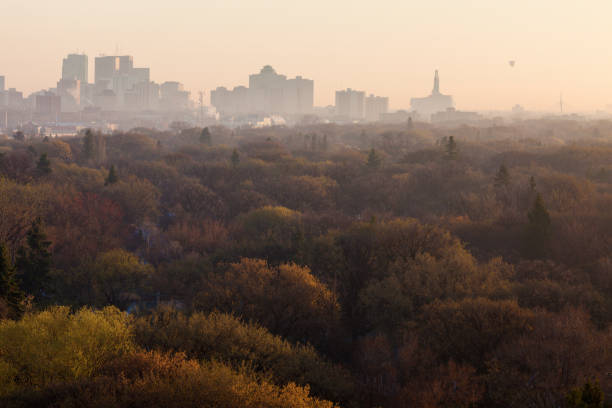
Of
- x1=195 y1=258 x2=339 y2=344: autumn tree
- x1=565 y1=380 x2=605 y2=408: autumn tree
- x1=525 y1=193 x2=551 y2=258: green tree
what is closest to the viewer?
x1=565 y1=380 x2=605 y2=408: autumn tree

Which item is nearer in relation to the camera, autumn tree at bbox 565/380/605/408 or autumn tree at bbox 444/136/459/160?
autumn tree at bbox 565/380/605/408

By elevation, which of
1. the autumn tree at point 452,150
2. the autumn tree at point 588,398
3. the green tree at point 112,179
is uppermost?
the autumn tree at point 452,150

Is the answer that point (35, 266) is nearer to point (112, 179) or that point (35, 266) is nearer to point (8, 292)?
point (8, 292)

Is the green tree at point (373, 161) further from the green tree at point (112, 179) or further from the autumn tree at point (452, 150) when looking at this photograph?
the green tree at point (112, 179)

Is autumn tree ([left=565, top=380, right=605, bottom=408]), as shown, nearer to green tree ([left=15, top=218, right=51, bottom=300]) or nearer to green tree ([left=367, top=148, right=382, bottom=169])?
green tree ([left=15, top=218, right=51, bottom=300])

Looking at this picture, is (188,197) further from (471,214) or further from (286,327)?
(286,327)

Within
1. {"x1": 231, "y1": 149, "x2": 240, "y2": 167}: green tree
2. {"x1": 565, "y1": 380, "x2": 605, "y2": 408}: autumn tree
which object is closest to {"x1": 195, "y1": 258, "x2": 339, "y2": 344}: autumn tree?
{"x1": 565, "y1": 380, "x2": 605, "y2": 408}: autumn tree

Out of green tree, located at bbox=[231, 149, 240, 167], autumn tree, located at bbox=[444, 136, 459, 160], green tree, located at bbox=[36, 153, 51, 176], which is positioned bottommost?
green tree, located at bbox=[36, 153, 51, 176]

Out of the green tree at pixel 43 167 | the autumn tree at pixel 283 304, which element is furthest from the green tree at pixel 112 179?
the autumn tree at pixel 283 304
